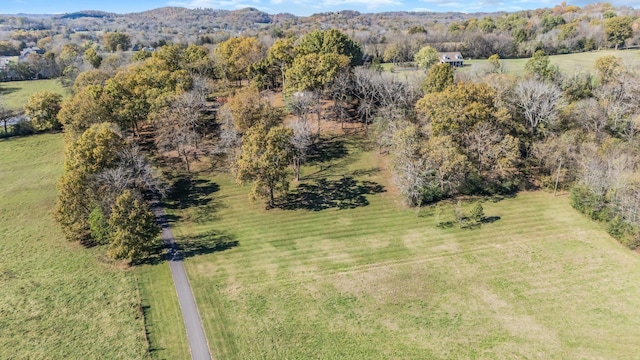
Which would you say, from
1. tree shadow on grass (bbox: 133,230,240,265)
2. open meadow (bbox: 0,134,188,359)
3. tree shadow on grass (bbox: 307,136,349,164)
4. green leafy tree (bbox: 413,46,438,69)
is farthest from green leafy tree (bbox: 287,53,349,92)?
green leafy tree (bbox: 413,46,438,69)

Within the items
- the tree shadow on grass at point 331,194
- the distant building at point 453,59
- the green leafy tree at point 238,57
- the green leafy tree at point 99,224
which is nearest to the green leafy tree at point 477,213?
the tree shadow on grass at point 331,194

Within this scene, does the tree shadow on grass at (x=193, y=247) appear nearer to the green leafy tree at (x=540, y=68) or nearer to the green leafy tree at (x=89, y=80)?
the green leafy tree at (x=89, y=80)

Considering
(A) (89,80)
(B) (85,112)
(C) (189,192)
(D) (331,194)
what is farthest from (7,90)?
(D) (331,194)

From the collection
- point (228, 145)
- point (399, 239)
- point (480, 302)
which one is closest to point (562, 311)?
point (480, 302)

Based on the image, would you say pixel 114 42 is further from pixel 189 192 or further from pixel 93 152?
pixel 93 152

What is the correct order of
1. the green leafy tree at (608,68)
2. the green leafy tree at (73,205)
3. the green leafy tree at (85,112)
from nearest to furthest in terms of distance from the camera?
the green leafy tree at (73,205) → the green leafy tree at (85,112) → the green leafy tree at (608,68)

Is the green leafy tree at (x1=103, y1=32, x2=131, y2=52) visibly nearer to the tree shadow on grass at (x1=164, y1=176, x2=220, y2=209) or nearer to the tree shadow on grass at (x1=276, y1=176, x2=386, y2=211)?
the tree shadow on grass at (x1=164, y1=176, x2=220, y2=209)
